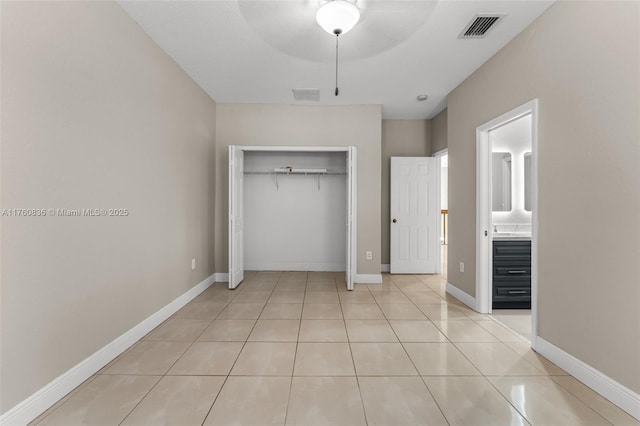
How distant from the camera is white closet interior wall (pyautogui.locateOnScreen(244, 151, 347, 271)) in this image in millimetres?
5039

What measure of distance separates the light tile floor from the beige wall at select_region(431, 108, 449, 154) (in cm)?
275

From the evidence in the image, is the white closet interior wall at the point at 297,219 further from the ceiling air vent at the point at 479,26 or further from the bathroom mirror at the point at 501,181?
the ceiling air vent at the point at 479,26

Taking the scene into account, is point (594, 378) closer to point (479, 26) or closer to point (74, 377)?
point (479, 26)

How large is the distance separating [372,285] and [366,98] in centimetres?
281

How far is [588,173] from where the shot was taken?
6.30ft

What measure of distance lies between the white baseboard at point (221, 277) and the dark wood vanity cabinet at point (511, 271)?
370 cm

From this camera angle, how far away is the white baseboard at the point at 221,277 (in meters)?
4.46

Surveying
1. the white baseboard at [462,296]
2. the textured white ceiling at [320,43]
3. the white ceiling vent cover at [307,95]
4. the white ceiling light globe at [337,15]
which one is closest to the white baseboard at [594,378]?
the white baseboard at [462,296]

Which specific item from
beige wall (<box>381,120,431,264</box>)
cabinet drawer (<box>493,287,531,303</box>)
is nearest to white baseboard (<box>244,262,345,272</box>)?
beige wall (<box>381,120,431,264</box>)

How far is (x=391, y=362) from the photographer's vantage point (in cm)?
217

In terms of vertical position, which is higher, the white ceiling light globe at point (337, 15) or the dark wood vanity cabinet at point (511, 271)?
the white ceiling light globe at point (337, 15)

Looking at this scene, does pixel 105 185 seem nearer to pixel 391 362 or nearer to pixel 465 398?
pixel 391 362

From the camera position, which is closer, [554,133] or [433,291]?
[554,133]

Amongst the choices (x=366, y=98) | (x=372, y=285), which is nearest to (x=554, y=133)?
(x=366, y=98)
